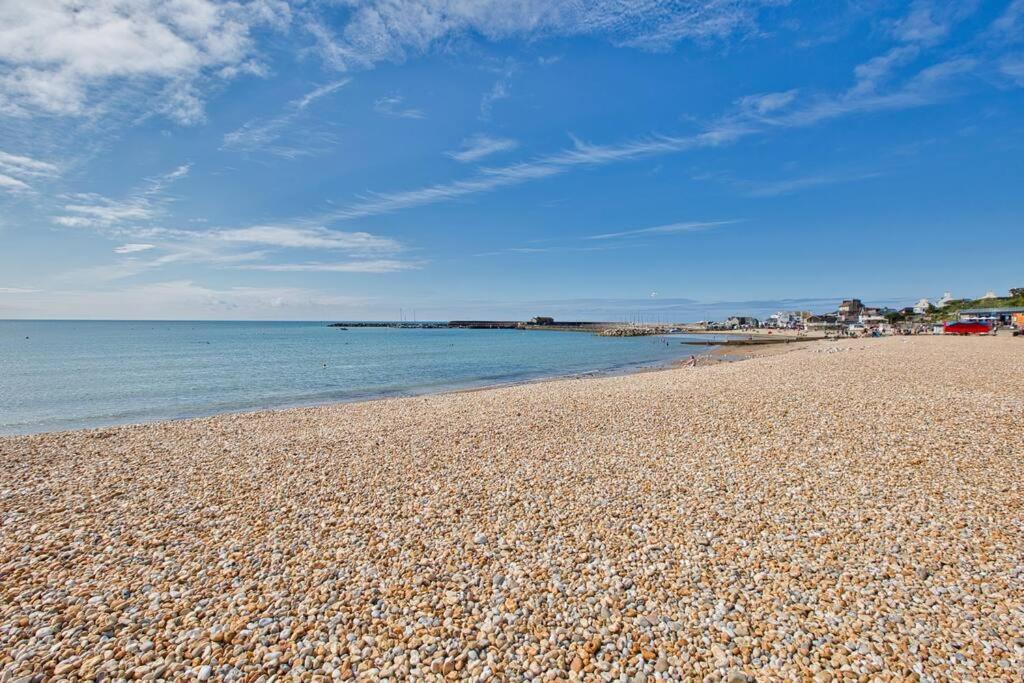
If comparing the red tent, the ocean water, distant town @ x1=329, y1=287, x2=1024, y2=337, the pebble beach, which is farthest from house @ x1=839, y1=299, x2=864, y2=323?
the pebble beach

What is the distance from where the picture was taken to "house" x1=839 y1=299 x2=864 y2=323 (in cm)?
11450

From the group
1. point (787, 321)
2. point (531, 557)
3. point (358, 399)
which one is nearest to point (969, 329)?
point (358, 399)

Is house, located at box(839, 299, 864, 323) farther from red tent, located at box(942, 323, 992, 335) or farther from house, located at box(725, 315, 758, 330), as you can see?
red tent, located at box(942, 323, 992, 335)

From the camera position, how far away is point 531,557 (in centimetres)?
533

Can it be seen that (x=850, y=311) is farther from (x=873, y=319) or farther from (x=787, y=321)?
(x=873, y=319)

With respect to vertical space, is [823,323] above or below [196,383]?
above

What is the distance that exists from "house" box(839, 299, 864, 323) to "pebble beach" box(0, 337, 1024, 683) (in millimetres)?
125413

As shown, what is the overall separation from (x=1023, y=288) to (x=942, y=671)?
136 m

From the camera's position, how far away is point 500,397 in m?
17.0

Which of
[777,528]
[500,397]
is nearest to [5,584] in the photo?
[777,528]

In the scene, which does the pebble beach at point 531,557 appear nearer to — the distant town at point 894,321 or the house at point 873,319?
the distant town at point 894,321

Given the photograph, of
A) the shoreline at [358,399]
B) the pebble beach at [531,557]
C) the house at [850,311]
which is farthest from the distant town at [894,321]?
the pebble beach at [531,557]

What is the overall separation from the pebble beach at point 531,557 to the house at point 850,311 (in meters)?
125

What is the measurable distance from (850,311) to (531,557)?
154 m
